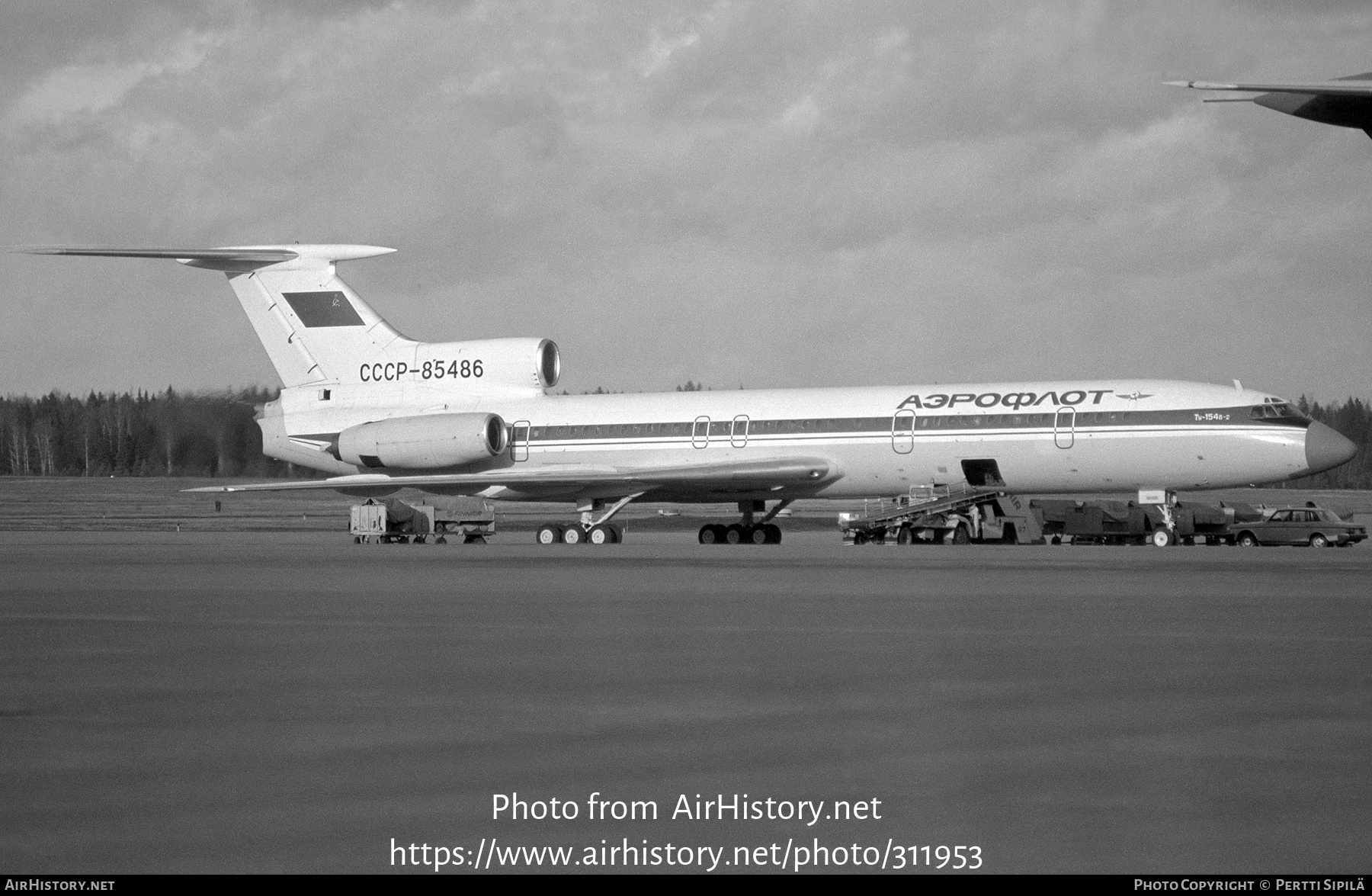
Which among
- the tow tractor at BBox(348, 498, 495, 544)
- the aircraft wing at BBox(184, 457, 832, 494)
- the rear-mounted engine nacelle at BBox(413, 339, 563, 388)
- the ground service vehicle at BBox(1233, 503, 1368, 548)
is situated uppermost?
the rear-mounted engine nacelle at BBox(413, 339, 563, 388)

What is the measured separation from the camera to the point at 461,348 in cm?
4459

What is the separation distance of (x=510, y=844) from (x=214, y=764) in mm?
1994

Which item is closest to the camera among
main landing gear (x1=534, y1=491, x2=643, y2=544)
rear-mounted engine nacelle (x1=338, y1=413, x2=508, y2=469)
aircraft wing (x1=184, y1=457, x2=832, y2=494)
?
aircraft wing (x1=184, y1=457, x2=832, y2=494)

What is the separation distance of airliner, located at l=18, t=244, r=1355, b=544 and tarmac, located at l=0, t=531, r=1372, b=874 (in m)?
19.3

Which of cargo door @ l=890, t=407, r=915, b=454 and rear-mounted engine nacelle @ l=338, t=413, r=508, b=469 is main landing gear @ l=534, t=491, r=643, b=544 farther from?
cargo door @ l=890, t=407, r=915, b=454

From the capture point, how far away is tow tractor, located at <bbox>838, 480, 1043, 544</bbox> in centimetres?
3838

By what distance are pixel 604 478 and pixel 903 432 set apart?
24.3 ft

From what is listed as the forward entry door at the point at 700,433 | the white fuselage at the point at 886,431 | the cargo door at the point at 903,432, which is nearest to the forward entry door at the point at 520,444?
the white fuselage at the point at 886,431

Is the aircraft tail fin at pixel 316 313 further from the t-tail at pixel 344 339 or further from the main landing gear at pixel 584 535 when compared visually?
the main landing gear at pixel 584 535

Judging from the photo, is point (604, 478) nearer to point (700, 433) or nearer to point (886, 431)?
point (700, 433)

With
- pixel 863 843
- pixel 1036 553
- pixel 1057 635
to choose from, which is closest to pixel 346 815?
pixel 863 843

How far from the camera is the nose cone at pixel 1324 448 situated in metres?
35.9

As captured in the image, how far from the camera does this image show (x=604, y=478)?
133 ft

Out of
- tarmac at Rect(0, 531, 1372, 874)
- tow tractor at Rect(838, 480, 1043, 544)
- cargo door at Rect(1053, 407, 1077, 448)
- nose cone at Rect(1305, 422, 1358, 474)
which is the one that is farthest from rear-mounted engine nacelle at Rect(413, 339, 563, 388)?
tarmac at Rect(0, 531, 1372, 874)
